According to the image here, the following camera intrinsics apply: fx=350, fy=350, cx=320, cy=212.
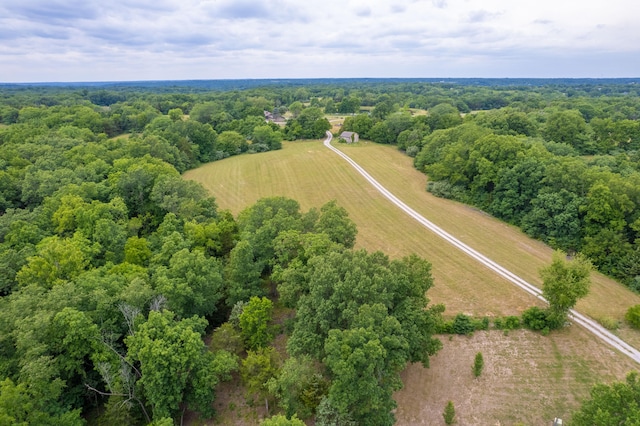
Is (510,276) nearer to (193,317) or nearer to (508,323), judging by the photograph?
(508,323)

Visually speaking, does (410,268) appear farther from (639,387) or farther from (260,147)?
(260,147)

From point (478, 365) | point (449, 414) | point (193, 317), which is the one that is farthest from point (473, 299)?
point (193, 317)

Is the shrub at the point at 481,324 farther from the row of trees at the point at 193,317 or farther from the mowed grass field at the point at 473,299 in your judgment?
the row of trees at the point at 193,317

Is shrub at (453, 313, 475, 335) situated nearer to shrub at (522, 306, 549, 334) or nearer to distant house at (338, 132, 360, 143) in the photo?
shrub at (522, 306, 549, 334)

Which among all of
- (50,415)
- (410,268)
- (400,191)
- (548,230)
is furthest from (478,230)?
(50,415)

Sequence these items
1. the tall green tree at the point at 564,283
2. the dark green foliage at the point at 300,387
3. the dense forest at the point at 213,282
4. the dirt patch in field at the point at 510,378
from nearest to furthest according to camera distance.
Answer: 1. the dark green foliage at the point at 300,387
2. the dense forest at the point at 213,282
3. the dirt patch in field at the point at 510,378
4. the tall green tree at the point at 564,283

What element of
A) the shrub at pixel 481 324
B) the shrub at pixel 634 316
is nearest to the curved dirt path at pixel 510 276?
the shrub at pixel 634 316
